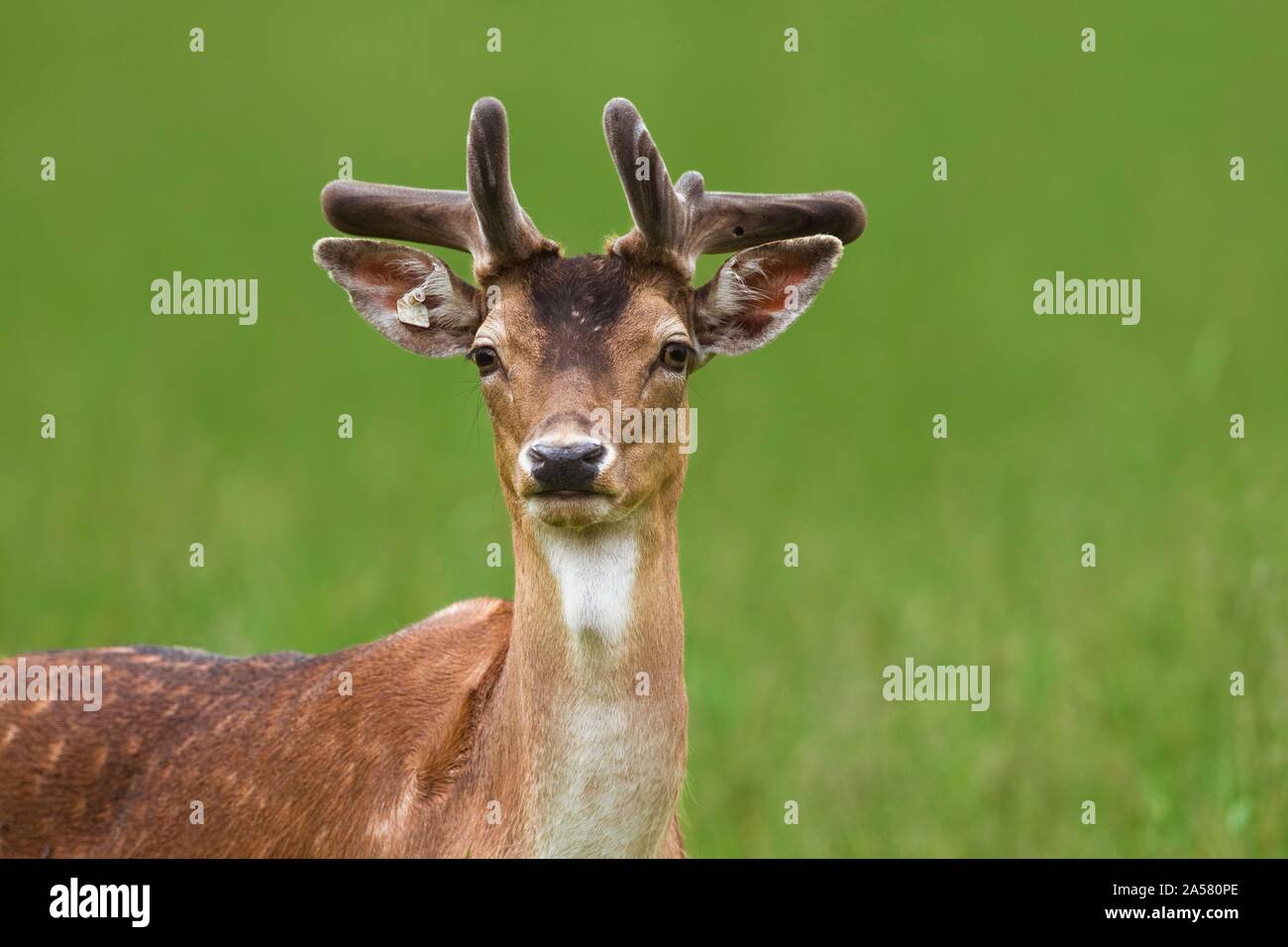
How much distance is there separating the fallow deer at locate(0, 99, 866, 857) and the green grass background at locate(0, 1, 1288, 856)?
3.21 ft

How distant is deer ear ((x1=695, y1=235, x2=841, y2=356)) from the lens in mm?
7949

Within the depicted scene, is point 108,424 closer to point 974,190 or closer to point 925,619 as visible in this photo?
point 925,619

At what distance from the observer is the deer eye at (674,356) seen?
7523mm

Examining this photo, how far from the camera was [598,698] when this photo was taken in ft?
23.7

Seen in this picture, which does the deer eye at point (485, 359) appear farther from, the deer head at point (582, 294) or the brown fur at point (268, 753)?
the brown fur at point (268, 753)

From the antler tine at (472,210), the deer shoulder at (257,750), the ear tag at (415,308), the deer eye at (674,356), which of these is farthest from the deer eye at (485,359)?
the deer shoulder at (257,750)

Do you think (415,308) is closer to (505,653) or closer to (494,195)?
(494,195)

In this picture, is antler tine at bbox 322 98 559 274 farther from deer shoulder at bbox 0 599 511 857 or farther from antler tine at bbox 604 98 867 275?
deer shoulder at bbox 0 599 511 857

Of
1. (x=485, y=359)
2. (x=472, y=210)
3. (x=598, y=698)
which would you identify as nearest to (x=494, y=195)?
(x=472, y=210)

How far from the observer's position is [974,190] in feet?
78.9

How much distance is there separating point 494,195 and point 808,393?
40.3 feet

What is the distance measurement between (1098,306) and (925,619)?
7520 millimetres

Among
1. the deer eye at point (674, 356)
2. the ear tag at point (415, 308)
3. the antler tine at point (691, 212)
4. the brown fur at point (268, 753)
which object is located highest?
the antler tine at point (691, 212)
